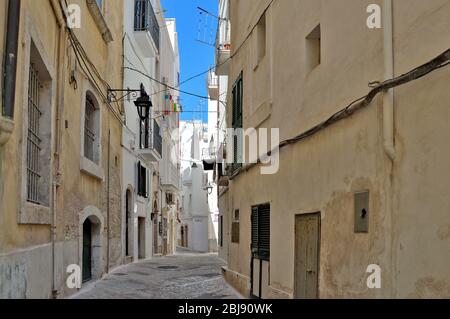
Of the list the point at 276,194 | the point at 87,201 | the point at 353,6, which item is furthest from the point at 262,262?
the point at 353,6

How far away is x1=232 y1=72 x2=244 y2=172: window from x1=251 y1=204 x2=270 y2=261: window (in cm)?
223

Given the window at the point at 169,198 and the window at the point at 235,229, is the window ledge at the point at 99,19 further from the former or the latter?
the window at the point at 169,198

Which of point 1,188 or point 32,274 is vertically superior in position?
point 1,188

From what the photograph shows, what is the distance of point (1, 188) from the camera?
17.0 ft

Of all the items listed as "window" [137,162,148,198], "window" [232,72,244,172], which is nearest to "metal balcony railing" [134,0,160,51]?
"window" [137,162,148,198]

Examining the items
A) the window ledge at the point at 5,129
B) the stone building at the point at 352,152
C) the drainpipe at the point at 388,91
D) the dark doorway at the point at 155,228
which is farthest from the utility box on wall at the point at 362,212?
the dark doorway at the point at 155,228

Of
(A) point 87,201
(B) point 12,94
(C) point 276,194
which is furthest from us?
(A) point 87,201

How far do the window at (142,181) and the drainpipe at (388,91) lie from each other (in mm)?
15364

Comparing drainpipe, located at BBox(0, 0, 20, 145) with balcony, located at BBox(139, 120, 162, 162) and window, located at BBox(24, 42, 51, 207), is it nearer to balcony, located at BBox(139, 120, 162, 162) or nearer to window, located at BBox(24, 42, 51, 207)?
window, located at BBox(24, 42, 51, 207)

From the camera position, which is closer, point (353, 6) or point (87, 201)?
point (353, 6)

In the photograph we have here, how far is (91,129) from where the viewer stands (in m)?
12.3

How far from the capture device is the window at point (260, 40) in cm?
1087
